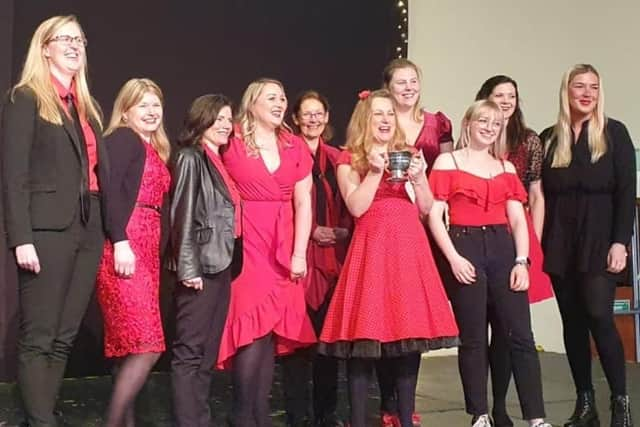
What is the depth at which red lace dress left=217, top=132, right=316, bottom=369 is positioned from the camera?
3205mm

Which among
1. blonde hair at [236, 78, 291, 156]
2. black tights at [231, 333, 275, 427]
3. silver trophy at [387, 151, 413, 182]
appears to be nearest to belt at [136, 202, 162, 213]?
blonde hair at [236, 78, 291, 156]

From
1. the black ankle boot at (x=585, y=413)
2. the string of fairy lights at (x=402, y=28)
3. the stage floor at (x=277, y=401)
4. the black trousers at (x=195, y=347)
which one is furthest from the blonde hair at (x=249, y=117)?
the string of fairy lights at (x=402, y=28)

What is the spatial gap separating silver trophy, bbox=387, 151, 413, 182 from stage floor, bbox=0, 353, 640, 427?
1250mm

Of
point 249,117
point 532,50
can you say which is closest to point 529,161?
point 249,117

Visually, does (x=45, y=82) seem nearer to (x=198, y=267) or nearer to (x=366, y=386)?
(x=198, y=267)

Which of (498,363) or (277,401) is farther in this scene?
(277,401)

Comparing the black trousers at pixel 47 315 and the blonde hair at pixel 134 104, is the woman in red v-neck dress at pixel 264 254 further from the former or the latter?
the black trousers at pixel 47 315

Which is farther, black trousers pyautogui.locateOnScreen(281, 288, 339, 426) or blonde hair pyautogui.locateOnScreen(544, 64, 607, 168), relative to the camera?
blonde hair pyautogui.locateOnScreen(544, 64, 607, 168)

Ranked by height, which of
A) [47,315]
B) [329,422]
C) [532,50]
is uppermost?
[532,50]

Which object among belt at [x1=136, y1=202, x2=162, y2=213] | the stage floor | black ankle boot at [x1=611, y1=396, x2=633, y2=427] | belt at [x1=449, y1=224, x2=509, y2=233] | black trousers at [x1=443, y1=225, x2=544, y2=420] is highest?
belt at [x1=136, y1=202, x2=162, y2=213]

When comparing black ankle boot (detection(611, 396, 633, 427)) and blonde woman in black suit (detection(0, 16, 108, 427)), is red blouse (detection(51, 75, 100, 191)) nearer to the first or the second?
blonde woman in black suit (detection(0, 16, 108, 427))

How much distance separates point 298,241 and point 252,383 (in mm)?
579

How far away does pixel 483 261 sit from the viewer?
3.26 m

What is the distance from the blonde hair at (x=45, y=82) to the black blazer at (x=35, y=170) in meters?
0.02
